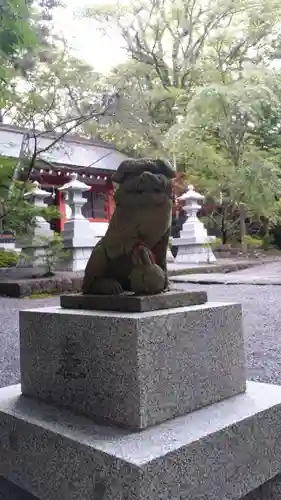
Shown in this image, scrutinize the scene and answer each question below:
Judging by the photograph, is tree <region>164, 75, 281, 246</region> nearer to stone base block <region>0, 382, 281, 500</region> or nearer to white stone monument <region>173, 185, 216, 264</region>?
white stone monument <region>173, 185, 216, 264</region>

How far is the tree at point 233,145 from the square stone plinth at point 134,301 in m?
9.40

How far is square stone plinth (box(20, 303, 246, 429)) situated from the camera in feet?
4.13

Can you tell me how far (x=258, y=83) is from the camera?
10.6m

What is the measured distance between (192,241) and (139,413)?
921cm

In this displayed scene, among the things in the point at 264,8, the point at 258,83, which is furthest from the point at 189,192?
the point at 264,8

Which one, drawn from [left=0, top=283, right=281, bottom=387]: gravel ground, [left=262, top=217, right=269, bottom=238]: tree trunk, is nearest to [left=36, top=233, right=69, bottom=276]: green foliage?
[left=0, top=283, right=281, bottom=387]: gravel ground

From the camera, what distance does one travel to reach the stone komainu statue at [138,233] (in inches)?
57.2

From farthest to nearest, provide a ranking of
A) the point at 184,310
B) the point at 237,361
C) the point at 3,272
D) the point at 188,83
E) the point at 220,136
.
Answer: the point at 188,83 < the point at 220,136 < the point at 3,272 < the point at 237,361 < the point at 184,310

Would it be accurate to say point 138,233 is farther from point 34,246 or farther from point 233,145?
point 233,145

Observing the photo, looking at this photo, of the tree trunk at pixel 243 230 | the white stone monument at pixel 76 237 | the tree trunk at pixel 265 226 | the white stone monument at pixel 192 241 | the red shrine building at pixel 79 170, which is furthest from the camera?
the tree trunk at pixel 265 226

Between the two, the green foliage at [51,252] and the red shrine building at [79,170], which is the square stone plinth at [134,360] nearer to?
the green foliage at [51,252]

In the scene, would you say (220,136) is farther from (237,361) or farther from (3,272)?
(237,361)

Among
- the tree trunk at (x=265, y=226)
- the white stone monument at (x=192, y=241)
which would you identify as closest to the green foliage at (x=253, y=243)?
the tree trunk at (x=265, y=226)

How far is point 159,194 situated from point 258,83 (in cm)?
1026
